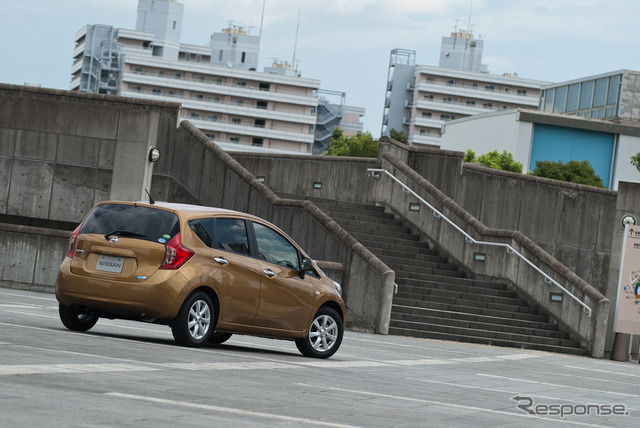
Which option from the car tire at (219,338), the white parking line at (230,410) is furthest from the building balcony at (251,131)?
the white parking line at (230,410)

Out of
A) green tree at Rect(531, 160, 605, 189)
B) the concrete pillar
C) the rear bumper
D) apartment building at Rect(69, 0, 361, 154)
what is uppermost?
apartment building at Rect(69, 0, 361, 154)

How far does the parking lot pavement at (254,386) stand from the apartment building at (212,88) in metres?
137

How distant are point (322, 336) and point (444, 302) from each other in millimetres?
10742

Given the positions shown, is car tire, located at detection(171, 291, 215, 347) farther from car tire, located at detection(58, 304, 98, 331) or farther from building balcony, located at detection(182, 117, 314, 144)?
building balcony, located at detection(182, 117, 314, 144)

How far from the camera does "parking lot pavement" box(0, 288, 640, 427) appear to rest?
21.7ft

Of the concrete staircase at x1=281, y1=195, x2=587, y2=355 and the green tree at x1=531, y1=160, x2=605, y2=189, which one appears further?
the green tree at x1=531, y1=160, x2=605, y2=189

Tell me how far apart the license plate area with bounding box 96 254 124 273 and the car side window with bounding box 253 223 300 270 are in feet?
5.47

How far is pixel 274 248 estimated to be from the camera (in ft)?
40.8

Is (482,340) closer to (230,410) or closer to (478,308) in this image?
(478,308)

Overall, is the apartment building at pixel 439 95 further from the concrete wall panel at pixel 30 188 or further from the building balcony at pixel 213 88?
the concrete wall panel at pixel 30 188

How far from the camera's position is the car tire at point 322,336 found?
41.6 ft

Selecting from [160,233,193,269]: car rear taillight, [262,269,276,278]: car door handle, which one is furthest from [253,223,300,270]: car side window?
[160,233,193,269]: car rear taillight

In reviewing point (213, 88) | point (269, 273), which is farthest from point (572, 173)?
point (213, 88)

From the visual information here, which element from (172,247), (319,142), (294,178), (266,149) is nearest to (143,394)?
(172,247)
